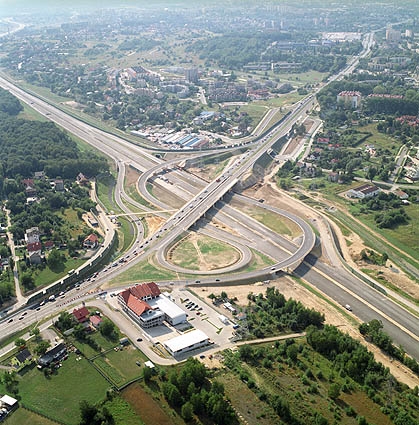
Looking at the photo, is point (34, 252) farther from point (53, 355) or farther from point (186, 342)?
point (186, 342)

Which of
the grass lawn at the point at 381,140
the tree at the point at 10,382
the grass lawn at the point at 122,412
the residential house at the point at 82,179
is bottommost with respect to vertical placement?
the grass lawn at the point at 381,140

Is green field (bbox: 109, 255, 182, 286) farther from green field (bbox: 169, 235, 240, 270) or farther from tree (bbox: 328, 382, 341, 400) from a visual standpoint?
tree (bbox: 328, 382, 341, 400)

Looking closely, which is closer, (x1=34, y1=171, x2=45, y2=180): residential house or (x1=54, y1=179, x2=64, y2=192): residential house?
(x1=54, y1=179, x2=64, y2=192): residential house

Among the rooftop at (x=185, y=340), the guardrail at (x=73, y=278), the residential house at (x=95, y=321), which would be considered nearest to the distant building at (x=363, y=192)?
the guardrail at (x=73, y=278)

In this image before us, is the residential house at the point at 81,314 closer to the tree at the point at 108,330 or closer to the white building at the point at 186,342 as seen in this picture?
the tree at the point at 108,330

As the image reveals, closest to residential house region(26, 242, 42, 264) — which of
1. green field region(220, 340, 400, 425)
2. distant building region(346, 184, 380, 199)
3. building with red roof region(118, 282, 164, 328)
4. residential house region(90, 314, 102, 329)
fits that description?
building with red roof region(118, 282, 164, 328)
